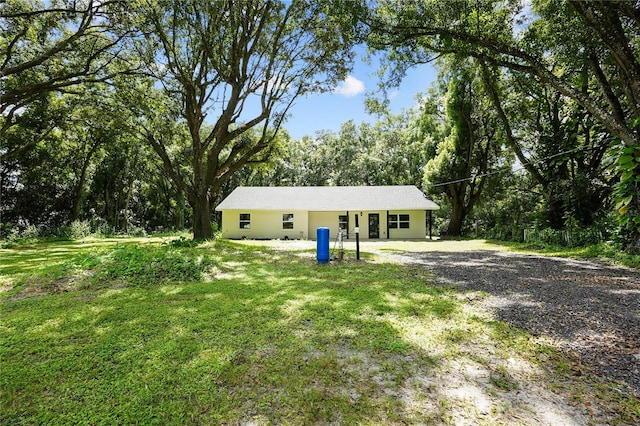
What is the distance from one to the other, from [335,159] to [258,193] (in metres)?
15.4

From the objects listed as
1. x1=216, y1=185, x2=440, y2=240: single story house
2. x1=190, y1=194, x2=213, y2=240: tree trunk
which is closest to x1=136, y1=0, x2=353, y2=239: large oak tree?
x1=190, y1=194, x2=213, y2=240: tree trunk

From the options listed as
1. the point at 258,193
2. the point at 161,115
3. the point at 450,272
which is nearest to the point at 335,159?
the point at 258,193

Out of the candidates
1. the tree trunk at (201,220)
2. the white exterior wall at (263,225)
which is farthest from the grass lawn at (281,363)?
the white exterior wall at (263,225)

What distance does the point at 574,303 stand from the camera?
4801mm

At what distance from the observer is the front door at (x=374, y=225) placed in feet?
68.4

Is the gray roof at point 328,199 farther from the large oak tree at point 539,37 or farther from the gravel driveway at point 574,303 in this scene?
the gravel driveway at point 574,303

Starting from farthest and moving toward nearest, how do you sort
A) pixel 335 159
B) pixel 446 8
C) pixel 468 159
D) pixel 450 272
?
1. pixel 335 159
2. pixel 468 159
3. pixel 446 8
4. pixel 450 272

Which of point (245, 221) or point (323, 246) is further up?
point (245, 221)

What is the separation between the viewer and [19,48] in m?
11.6

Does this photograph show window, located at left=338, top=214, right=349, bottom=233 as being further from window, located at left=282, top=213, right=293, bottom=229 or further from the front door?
window, located at left=282, top=213, right=293, bottom=229

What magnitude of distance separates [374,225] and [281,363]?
727 inches

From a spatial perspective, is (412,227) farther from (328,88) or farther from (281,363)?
(281,363)

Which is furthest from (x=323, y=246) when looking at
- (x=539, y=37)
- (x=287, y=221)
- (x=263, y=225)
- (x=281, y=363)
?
(x=263, y=225)

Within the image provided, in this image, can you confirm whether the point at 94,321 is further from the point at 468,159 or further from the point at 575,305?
the point at 468,159
